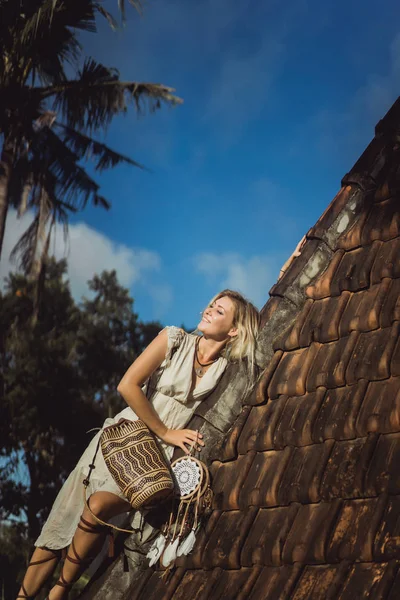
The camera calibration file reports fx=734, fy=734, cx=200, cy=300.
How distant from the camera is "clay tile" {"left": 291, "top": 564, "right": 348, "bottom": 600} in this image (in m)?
2.30

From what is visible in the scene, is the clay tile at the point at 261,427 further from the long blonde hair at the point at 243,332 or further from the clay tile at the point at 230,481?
the long blonde hair at the point at 243,332

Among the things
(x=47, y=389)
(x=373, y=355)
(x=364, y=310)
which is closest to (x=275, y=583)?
(x=373, y=355)

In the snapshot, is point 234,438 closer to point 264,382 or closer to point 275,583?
point 264,382

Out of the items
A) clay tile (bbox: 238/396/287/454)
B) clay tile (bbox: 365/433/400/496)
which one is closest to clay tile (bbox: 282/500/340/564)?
clay tile (bbox: 365/433/400/496)

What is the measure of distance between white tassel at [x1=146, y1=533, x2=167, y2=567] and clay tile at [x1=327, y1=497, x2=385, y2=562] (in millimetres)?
1149

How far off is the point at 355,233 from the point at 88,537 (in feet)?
6.60

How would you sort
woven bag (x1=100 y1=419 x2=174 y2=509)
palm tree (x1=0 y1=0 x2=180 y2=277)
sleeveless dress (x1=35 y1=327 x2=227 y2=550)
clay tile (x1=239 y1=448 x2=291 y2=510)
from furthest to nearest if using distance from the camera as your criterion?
1. palm tree (x1=0 y1=0 x2=180 y2=277)
2. sleeveless dress (x1=35 y1=327 x2=227 y2=550)
3. woven bag (x1=100 y1=419 x2=174 y2=509)
4. clay tile (x1=239 y1=448 x2=291 y2=510)

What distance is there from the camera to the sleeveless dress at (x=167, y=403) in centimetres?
378

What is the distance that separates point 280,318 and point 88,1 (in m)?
12.5

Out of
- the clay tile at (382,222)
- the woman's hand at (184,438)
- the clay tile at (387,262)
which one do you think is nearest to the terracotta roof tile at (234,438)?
the woman's hand at (184,438)

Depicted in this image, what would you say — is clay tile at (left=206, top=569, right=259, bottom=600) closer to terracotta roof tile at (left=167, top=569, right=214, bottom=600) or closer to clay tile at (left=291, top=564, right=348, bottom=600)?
terracotta roof tile at (left=167, top=569, right=214, bottom=600)

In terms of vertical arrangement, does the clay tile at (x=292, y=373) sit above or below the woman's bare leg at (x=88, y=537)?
above

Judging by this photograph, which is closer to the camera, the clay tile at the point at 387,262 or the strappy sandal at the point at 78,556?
the clay tile at the point at 387,262

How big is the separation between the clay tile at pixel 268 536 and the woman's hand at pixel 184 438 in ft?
2.30
